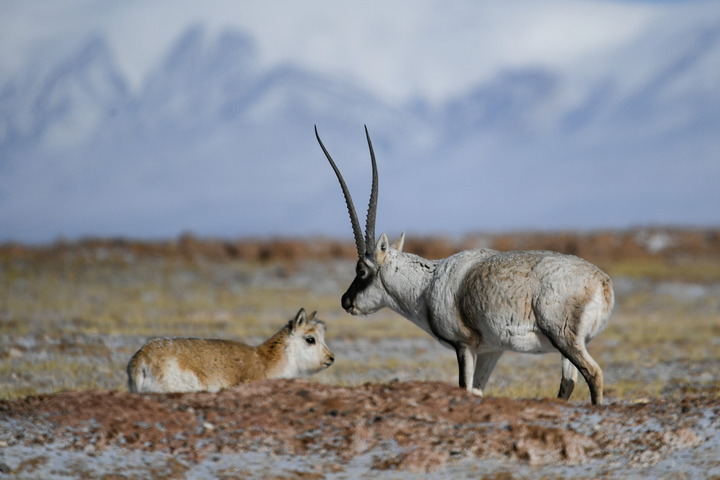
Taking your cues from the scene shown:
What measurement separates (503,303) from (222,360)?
3.56m

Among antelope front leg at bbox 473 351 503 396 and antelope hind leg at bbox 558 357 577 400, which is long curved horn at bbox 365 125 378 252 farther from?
antelope hind leg at bbox 558 357 577 400

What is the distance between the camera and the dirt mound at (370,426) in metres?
8.30

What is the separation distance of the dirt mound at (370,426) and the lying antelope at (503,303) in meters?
0.67

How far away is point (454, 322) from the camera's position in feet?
33.0

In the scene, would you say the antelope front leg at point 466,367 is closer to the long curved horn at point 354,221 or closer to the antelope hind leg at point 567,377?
the antelope hind leg at point 567,377

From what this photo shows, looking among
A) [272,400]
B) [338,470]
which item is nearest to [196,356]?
[272,400]

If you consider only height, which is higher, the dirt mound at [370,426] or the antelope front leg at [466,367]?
the antelope front leg at [466,367]

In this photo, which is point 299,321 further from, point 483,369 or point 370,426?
point 370,426

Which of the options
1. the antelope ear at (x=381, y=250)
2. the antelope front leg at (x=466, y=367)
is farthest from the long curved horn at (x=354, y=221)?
the antelope front leg at (x=466, y=367)

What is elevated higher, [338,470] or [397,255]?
[397,255]

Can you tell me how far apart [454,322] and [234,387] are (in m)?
2.76

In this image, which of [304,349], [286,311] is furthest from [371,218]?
[286,311]

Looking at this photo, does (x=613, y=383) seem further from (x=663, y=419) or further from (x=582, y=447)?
(x=582, y=447)

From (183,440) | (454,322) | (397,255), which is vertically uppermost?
(397,255)
